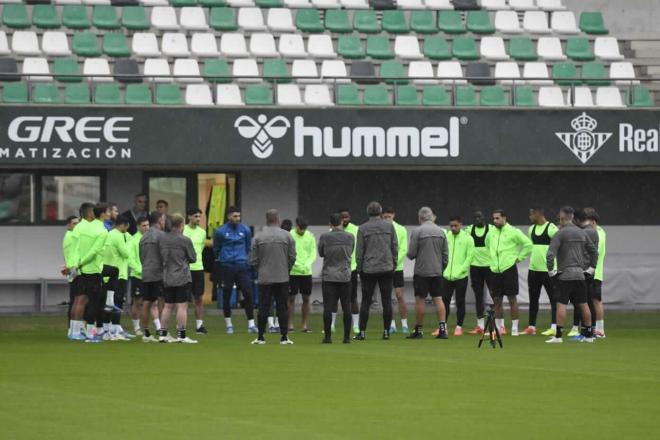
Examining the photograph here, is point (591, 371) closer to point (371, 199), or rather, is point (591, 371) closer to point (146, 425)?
point (146, 425)

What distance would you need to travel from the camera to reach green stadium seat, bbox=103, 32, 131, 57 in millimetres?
31547

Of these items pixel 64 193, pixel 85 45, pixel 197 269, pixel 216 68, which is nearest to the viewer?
pixel 197 269

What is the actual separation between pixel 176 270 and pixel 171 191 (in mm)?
A: 10102

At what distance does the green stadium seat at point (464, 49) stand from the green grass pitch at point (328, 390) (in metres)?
13.3

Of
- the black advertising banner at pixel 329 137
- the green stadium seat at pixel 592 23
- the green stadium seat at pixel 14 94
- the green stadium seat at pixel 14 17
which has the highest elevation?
the green stadium seat at pixel 592 23

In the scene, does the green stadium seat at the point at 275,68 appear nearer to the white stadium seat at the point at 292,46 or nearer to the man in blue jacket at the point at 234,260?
the white stadium seat at the point at 292,46

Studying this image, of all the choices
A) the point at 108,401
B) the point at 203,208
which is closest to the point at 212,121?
the point at 203,208

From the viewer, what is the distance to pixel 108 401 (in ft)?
41.9

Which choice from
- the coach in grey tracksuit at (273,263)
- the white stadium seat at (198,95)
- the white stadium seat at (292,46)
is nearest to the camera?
the coach in grey tracksuit at (273,263)

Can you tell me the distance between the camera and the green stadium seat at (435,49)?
33.0 m

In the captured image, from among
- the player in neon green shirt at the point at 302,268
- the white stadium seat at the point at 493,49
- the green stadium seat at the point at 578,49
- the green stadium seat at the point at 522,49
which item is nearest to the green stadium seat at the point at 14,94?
the player in neon green shirt at the point at 302,268

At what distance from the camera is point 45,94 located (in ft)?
93.9

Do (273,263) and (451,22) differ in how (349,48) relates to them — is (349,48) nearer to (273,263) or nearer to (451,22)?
(451,22)

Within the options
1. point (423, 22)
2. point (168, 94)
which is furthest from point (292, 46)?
point (168, 94)
